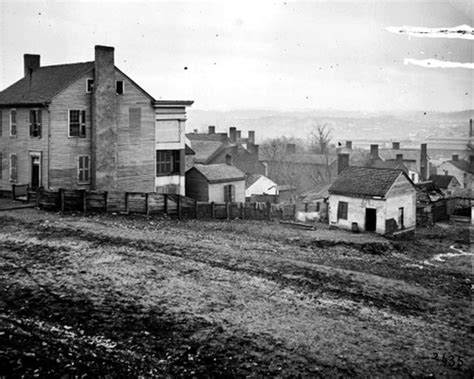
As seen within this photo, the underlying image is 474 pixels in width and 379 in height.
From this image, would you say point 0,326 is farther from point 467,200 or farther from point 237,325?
point 467,200

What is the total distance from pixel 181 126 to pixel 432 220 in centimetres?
2283

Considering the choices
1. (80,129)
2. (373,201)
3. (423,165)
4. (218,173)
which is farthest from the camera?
(423,165)

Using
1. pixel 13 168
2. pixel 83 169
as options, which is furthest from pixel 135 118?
pixel 13 168

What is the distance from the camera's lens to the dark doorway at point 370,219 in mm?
35938

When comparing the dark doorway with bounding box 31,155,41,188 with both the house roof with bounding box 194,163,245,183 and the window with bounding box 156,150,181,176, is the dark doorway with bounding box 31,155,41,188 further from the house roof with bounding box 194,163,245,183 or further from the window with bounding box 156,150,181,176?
the house roof with bounding box 194,163,245,183

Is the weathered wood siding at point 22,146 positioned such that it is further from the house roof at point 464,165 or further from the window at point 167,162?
the house roof at point 464,165

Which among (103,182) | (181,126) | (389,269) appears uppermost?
(181,126)

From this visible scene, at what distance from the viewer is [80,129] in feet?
109

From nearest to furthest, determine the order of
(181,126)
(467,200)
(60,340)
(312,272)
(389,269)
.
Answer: (60,340), (312,272), (389,269), (181,126), (467,200)

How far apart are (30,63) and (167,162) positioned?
12436 mm

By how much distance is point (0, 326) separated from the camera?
479 inches

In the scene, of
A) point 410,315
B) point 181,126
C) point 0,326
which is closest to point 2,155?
point 181,126

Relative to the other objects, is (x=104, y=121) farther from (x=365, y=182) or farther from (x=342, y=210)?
(x=365, y=182)

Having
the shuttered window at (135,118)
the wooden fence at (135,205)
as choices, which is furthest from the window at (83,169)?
the shuttered window at (135,118)
